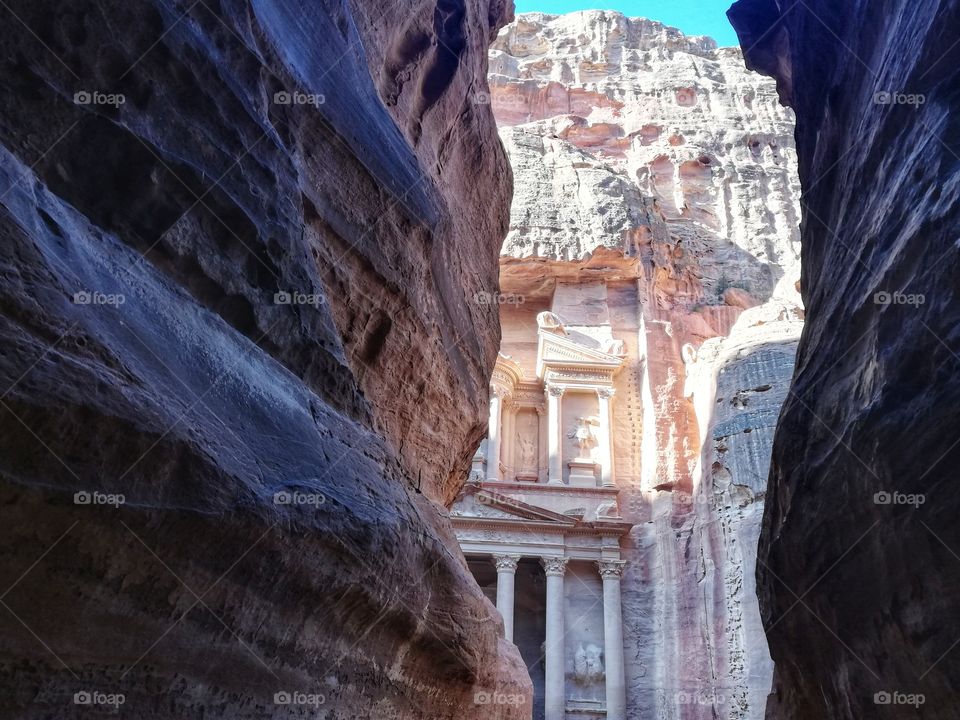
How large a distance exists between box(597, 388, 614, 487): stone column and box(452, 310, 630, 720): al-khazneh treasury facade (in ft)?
0.14

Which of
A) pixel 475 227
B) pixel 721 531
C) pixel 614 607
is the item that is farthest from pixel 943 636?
pixel 614 607

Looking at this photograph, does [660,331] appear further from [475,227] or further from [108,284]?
[108,284]

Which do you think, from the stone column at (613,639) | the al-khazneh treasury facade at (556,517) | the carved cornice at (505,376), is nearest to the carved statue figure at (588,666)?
the al-khazneh treasury facade at (556,517)

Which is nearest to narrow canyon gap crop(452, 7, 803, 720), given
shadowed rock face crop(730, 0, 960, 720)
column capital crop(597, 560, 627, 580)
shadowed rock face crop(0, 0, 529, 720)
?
column capital crop(597, 560, 627, 580)

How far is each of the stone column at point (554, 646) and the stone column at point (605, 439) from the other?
13.8ft

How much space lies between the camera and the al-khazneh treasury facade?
2500cm

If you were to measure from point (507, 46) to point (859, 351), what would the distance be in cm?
5060

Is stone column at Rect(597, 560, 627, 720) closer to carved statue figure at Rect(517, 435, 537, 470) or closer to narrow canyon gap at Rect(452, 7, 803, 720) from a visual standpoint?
narrow canyon gap at Rect(452, 7, 803, 720)

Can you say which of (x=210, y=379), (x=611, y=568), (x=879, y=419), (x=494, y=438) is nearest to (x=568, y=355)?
(x=494, y=438)

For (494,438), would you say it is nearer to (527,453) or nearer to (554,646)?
(527,453)

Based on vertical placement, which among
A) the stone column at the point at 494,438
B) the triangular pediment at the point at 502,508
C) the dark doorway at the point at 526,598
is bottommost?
the dark doorway at the point at 526,598

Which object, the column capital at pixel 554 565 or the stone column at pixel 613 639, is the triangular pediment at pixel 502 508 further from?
the stone column at pixel 613 639

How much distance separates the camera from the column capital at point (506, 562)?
26094 millimetres

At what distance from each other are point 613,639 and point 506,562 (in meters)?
→ 4.14
